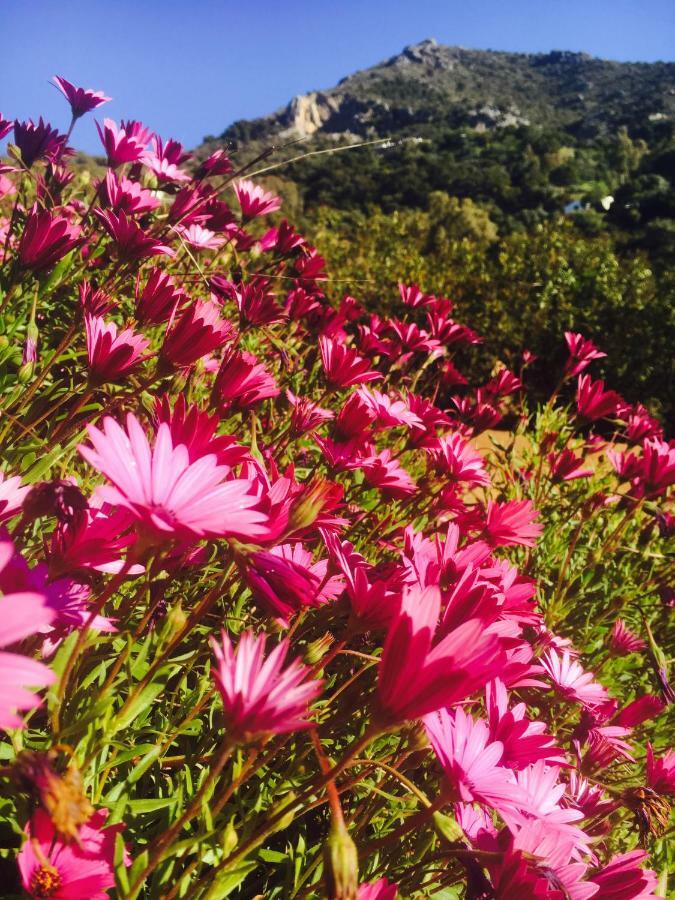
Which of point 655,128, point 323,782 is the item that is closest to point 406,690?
point 323,782

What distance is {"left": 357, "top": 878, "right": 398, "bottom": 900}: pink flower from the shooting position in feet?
2.26

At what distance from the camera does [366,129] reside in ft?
183

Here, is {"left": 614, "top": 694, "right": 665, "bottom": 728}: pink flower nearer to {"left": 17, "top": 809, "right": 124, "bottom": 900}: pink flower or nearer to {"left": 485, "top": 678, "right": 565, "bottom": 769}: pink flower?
{"left": 485, "top": 678, "right": 565, "bottom": 769}: pink flower

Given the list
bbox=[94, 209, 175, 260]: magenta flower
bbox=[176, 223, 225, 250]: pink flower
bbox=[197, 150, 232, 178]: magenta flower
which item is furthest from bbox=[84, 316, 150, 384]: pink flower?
bbox=[176, 223, 225, 250]: pink flower

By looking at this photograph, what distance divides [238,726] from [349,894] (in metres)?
0.18

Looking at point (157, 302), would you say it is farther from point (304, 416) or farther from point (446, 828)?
point (446, 828)

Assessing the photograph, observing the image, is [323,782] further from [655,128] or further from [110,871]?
[655,128]

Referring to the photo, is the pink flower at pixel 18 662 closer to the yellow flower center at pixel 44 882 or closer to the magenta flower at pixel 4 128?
the yellow flower center at pixel 44 882

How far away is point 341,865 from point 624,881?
1.45 ft

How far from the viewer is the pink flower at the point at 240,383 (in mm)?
1134

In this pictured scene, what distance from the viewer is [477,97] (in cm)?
5891

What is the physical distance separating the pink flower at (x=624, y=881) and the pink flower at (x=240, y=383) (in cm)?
90

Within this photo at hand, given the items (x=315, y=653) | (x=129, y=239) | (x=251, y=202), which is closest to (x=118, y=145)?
(x=129, y=239)

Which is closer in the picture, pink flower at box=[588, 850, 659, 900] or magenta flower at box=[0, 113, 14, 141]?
pink flower at box=[588, 850, 659, 900]
